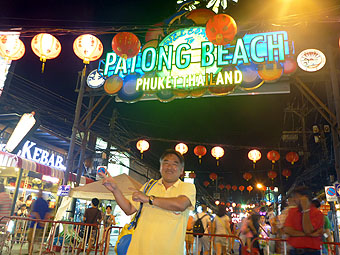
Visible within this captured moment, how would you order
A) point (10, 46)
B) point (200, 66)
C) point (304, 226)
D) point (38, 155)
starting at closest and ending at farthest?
point (304, 226), point (10, 46), point (200, 66), point (38, 155)

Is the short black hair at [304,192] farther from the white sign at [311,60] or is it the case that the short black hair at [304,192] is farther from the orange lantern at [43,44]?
the orange lantern at [43,44]

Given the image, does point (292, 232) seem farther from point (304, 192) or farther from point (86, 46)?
point (86, 46)

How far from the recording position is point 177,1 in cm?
1206

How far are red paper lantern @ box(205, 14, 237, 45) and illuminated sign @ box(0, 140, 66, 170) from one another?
11.0 m

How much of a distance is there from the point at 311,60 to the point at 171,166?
8590 mm

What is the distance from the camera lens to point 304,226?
13.2 feet

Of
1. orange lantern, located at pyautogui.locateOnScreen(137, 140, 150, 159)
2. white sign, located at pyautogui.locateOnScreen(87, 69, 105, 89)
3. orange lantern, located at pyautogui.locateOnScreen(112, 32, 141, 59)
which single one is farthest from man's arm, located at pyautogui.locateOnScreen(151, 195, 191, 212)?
orange lantern, located at pyautogui.locateOnScreen(137, 140, 150, 159)

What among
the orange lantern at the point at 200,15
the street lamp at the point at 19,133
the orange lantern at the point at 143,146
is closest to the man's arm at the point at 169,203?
the orange lantern at the point at 200,15

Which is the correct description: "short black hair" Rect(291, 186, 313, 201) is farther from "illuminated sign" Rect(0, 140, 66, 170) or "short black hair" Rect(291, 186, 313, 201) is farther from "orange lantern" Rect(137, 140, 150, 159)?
"illuminated sign" Rect(0, 140, 66, 170)

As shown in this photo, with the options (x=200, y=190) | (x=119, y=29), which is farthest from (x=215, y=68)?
(x=200, y=190)

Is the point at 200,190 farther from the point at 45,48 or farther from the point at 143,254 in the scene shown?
the point at 143,254

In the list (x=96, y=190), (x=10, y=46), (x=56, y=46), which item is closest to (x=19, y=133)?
(x=96, y=190)

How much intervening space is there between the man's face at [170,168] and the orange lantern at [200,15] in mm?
8617

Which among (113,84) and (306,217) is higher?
(113,84)
